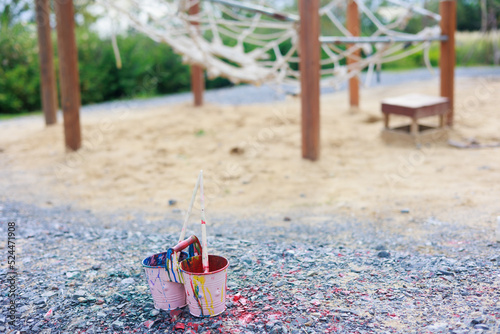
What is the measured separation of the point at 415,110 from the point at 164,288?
302cm

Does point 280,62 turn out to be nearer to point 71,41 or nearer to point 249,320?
point 71,41

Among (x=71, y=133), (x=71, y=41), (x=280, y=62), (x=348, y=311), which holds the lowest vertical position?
(x=348, y=311)

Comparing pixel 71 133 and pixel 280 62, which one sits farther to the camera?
pixel 71 133

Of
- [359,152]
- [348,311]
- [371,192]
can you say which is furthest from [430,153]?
[348,311]

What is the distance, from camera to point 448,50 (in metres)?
4.41

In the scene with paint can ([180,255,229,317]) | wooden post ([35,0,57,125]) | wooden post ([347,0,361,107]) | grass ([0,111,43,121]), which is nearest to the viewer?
paint can ([180,255,229,317])

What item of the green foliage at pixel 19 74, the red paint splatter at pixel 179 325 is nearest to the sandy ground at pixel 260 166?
the red paint splatter at pixel 179 325

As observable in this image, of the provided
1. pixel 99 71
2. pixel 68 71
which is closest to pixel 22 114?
pixel 99 71

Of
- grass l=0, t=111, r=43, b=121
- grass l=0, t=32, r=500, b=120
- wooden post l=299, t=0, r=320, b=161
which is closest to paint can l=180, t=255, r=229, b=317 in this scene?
wooden post l=299, t=0, r=320, b=161

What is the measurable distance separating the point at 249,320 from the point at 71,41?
3.45 meters

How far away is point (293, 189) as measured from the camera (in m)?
3.35

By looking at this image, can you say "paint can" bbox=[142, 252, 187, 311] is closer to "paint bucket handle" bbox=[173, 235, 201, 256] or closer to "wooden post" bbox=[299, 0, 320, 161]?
"paint bucket handle" bbox=[173, 235, 201, 256]

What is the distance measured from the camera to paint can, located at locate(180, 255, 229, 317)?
5.14ft

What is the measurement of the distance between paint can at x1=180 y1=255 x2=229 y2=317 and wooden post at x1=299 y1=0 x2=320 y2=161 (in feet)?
7.25
